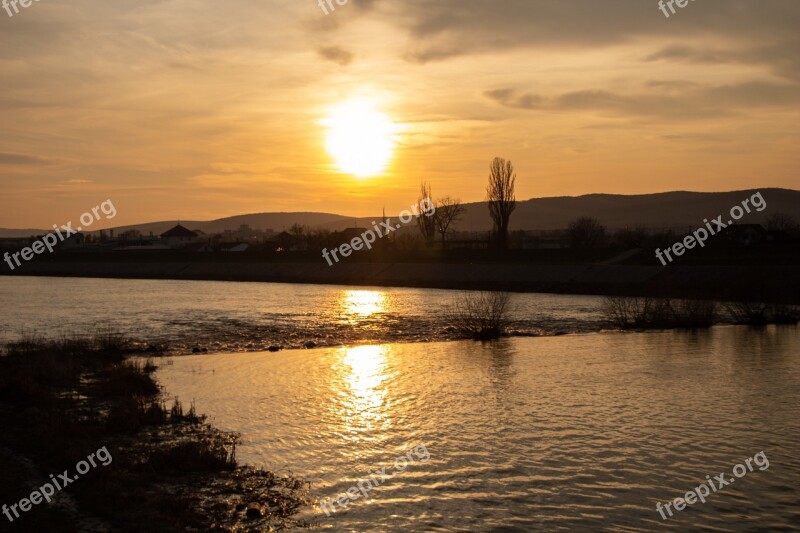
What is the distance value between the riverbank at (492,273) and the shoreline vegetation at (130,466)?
127ft

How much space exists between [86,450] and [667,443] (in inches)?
471

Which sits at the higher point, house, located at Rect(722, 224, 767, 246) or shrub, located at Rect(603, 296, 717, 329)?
house, located at Rect(722, 224, 767, 246)

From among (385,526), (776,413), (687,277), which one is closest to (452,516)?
(385,526)

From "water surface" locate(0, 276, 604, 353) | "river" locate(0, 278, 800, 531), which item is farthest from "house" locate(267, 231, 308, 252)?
"river" locate(0, 278, 800, 531)

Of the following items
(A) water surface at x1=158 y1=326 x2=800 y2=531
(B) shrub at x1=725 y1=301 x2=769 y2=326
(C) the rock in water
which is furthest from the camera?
(B) shrub at x1=725 y1=301 x2=769 y2=326

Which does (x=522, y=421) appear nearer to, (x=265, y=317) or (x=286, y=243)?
(x=265, y=317)

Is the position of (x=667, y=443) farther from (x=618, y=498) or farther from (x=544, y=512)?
(x=544, y=512)

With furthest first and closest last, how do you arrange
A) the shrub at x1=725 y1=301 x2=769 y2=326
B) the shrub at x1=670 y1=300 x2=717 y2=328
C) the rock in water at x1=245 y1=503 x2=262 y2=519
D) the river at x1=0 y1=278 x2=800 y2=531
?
the shrub at x1=725 y1=301 x2=769 y2=326 → the shrub at x1=670 y1=300 x2=717 y2=328 → the river at x1=0 y1=278 x2=800 y2=531 → the rock in water at x1=245 y1=503 x2=262 y2=519

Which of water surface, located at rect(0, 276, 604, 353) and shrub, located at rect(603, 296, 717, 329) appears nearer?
water surface, located at rect(0, 276, 604, 353)

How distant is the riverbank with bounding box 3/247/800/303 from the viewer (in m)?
60.2

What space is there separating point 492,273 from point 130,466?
76.4 m

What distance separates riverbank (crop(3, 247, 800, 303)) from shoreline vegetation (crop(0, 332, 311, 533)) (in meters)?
38.6

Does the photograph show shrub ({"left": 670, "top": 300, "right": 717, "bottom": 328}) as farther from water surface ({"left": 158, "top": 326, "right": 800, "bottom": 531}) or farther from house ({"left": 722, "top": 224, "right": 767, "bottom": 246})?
house ({"left": 722, "top": 224, "right": 767, "bottom": 246})

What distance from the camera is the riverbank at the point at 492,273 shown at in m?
60.2
